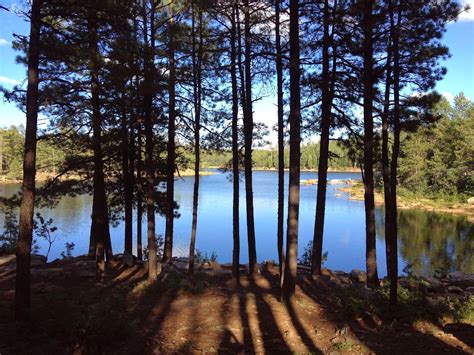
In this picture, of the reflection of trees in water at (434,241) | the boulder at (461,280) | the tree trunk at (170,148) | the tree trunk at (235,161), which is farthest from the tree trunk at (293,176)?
the reflection of trees in water at (434,241)

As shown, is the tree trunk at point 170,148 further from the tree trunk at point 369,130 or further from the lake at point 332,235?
the lake at point 332,235

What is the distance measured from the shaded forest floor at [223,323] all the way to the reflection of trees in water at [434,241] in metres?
9.66

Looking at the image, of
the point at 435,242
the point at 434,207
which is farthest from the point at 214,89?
the point at 434,207

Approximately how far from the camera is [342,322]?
7.27 m

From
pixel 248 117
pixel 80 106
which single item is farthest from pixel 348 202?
pixel 80 106

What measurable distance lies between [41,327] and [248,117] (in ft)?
25.4

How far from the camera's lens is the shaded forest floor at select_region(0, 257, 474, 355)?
6.02 meters

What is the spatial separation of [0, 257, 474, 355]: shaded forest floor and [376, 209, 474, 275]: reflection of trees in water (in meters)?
9.66

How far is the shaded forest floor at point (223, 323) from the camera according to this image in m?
6.02

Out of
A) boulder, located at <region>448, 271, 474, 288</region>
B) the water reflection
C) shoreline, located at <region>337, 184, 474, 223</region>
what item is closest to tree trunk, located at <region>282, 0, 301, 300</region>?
boulder, located at <region>448, 271, 474, 288</region>

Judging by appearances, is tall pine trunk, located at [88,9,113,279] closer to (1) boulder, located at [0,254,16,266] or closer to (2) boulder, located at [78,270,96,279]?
(2) boulder, located at [78,270,96,279]

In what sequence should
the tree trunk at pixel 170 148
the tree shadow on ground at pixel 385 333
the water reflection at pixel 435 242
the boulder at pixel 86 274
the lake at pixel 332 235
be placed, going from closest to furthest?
the tree shadow on ground at pixel 385 333 → the tree trunk at pixel 170 148 → the boulder at pixel 86 274 → the water reflection at pixel 435 242 → the lake at pixel 332 235

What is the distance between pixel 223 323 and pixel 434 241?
25.6 meters

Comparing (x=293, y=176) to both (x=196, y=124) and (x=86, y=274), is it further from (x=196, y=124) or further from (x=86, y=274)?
(x=86, y=274)
